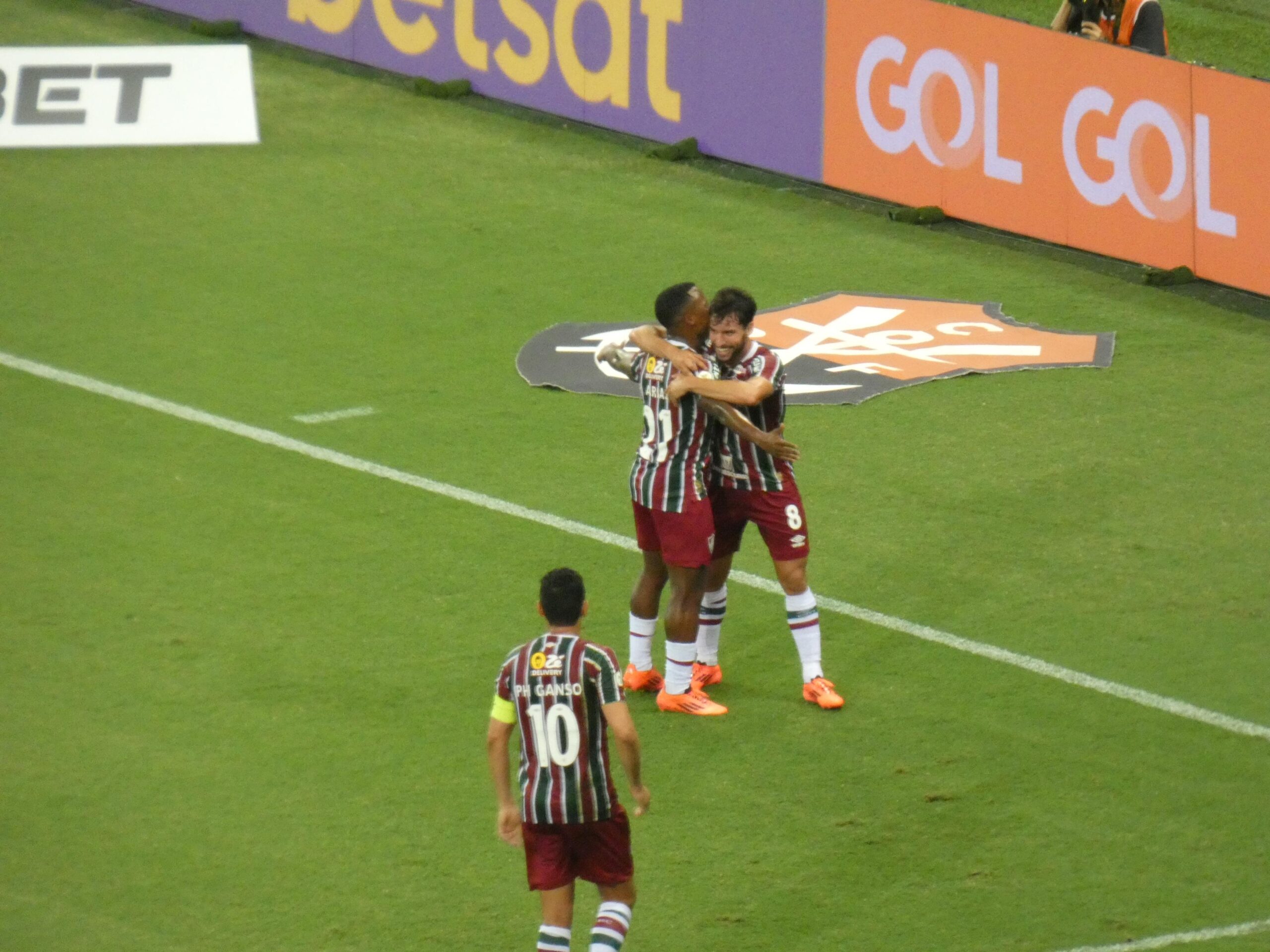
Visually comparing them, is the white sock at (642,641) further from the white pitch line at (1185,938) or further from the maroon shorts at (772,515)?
the white pitch line at (1185,938)

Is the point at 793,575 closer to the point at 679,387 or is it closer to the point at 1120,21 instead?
the point at 679,387

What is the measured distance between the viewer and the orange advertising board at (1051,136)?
14.2 m

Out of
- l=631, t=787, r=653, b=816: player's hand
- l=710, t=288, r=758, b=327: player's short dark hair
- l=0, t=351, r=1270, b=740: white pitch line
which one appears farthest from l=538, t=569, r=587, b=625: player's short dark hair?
l=0, t=351, r=1270, b=740: white pitch line

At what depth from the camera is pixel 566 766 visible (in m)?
6.27

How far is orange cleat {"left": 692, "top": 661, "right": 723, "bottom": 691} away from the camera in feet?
29.9

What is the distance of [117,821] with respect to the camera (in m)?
7.95

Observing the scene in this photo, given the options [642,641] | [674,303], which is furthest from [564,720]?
[642,641]

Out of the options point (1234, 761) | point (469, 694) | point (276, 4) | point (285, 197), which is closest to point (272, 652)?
point (469, 694)

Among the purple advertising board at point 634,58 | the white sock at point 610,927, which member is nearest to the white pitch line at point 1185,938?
the white sock at point 610,927

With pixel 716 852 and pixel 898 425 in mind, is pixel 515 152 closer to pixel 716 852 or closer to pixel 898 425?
pixel 898 425

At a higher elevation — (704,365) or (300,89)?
(704,365)

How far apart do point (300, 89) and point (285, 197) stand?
126 inches

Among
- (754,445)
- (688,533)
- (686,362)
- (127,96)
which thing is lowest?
(127,96)

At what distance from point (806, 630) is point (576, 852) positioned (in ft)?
9.00
